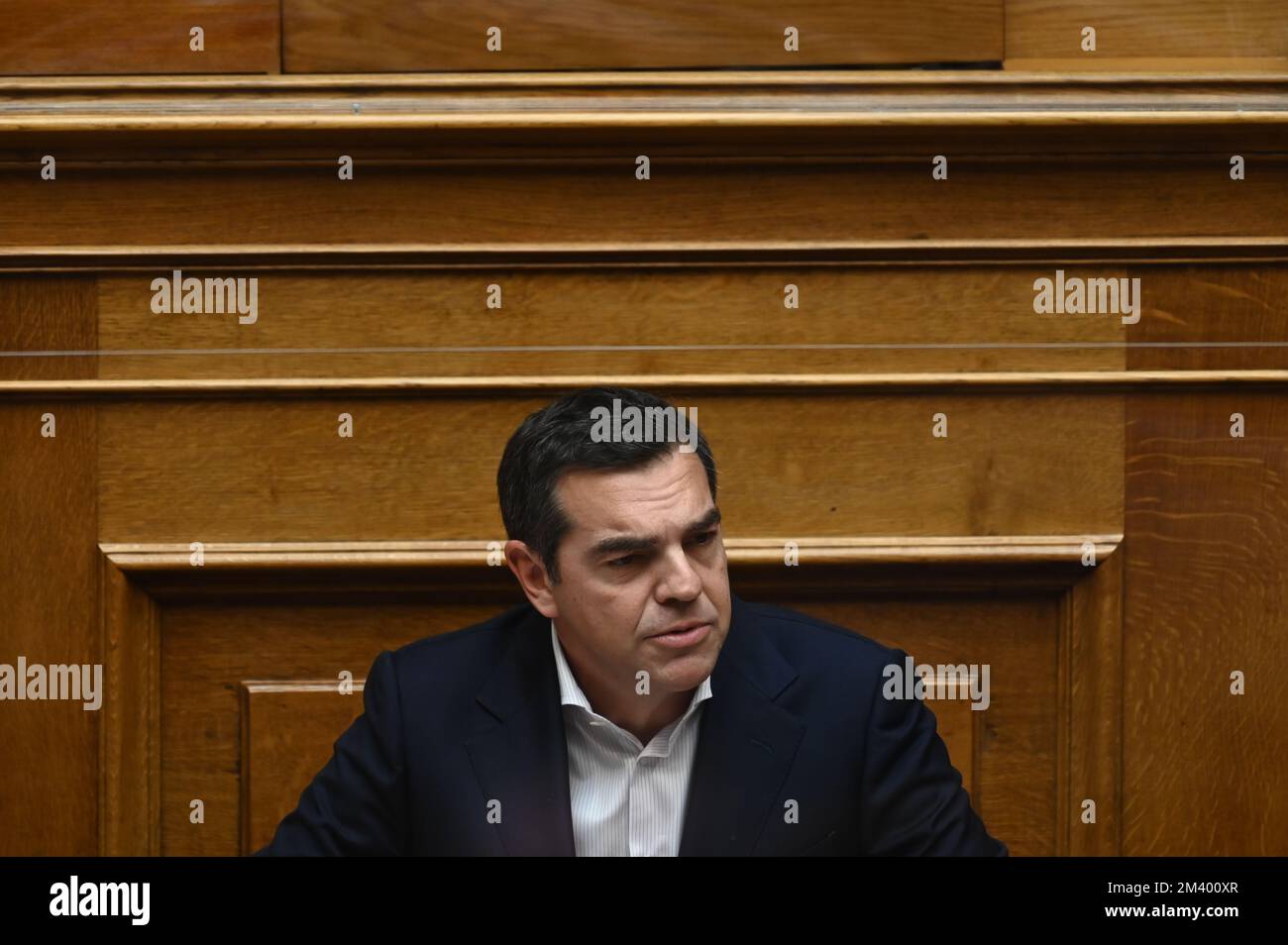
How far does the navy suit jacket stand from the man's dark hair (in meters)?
0.20

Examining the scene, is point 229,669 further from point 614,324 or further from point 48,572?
→ point 614,324

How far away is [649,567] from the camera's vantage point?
192 centimetres

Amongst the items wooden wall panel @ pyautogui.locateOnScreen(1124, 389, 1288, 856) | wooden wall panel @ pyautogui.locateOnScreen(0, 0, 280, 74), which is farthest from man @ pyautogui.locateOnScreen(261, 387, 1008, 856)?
wooden wall panel @ pyautogui.locateOnScreen(0, 0, 280, 74)

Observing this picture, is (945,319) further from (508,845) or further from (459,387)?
(508,845)

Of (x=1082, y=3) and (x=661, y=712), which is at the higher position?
(x=1082, y=3)

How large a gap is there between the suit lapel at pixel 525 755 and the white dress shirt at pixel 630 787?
3 cm

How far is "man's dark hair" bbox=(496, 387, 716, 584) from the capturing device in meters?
1.92

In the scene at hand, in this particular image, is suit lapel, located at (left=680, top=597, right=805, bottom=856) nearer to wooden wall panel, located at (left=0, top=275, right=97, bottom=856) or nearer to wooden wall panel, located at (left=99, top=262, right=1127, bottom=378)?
wooden wall panel, located at (left=99, top=262, right=1127, bottom=378)

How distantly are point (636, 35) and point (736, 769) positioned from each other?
50.1 inches

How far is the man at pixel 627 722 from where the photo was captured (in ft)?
6.28

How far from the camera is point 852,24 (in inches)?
94.2

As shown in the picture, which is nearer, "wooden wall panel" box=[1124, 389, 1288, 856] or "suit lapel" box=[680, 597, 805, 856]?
"suit lapel" box=[680, 597, 805, 856]

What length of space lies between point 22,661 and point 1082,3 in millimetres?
2186
